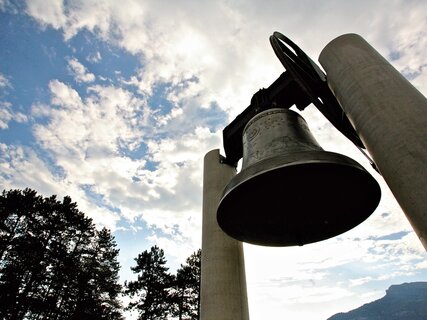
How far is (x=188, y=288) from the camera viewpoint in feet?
110

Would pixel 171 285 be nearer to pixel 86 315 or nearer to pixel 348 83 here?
pixel 86 315

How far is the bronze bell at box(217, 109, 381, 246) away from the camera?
2.14m

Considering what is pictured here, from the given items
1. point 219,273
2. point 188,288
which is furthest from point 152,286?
point 219,273

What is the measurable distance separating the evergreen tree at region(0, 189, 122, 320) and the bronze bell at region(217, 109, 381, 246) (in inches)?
1120

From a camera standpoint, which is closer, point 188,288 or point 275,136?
point 275,136

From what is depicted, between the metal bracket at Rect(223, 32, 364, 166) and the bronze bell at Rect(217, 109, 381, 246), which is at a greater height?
the metal bracket at Rect(223, 32, 364, 166)

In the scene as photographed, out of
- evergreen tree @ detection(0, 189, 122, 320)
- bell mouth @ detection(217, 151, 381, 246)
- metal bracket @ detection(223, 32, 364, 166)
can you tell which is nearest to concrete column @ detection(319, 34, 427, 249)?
bell mouth @ detection(217, 151, 381, 246)

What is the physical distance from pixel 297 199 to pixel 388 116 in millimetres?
1083

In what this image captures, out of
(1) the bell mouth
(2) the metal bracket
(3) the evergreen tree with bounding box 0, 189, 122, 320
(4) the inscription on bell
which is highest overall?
(3) the evergreen tree with bounding box 0, 189, 122, 320

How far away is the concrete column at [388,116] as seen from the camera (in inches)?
66.7

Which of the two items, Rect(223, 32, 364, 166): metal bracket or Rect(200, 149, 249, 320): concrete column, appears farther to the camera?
Rect(200, 149, 249, 320): concrete column

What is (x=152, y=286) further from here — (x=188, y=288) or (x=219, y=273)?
(x=219, y=273)

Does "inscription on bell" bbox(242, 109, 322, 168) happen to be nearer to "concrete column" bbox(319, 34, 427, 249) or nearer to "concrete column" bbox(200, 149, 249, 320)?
"concrete column" bbox(319, 34, 427, 249)

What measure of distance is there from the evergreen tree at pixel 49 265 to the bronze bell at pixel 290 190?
2844 centimetres
